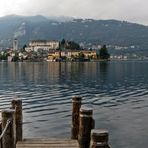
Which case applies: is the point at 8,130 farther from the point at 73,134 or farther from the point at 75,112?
the point at 73,134

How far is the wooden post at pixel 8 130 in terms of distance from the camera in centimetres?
1442

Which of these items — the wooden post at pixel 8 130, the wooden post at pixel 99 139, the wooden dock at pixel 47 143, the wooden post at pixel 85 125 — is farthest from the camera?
the wooden dock at pixel 47 143

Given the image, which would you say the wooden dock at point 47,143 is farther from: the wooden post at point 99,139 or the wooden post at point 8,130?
the wooden post at point 99,139

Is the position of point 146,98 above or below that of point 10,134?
below

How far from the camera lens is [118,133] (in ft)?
106

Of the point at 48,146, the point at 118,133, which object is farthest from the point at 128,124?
the point at 48,146

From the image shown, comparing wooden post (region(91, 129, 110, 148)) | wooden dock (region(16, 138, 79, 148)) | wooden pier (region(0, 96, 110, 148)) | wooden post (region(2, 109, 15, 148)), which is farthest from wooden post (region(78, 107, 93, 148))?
wooden post (region(91, 129, 110, 148))

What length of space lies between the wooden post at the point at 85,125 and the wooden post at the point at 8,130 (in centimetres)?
356

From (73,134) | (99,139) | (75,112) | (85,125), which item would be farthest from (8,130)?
(73,134)

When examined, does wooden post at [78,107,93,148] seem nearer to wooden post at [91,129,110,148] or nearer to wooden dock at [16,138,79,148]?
wooden dock at [16,138,79,148]

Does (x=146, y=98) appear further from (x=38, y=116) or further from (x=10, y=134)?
(x=10, y=134)

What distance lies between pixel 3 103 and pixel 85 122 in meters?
33.9

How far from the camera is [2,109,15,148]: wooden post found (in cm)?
1442

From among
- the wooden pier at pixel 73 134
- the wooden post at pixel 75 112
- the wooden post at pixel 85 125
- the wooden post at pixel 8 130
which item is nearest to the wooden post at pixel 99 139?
the wooden pier at pixel 73 134
